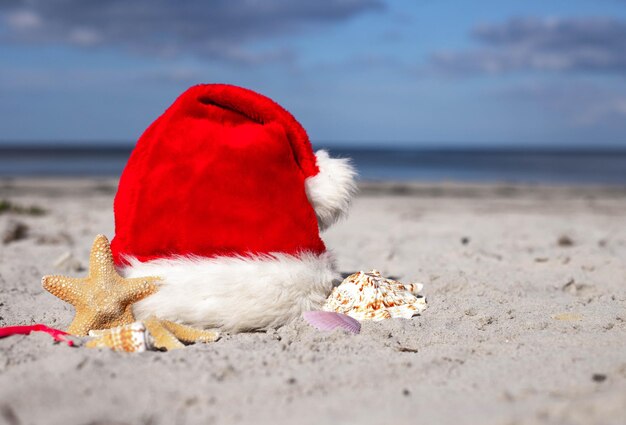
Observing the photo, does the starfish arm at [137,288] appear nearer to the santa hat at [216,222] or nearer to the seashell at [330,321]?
the santa hat at [216,222]

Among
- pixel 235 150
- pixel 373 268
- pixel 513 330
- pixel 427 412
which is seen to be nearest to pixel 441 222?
pixel 373 268

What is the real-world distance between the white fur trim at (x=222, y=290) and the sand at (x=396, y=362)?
0.43 feet

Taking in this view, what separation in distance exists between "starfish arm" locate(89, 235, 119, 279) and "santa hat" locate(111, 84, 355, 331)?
0.14 meters

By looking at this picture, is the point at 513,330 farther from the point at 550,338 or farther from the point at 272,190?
the point at 272,190

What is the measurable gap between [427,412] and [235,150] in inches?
63.4

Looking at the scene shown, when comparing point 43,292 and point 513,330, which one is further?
point 43,292

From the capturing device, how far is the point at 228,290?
2.95 m

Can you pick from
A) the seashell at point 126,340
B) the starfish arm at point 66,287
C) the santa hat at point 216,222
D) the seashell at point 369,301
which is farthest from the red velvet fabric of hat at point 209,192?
the seashell at point 126,340

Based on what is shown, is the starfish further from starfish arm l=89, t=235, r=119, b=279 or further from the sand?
the sand

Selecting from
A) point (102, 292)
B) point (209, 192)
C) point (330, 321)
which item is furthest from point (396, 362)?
point (102, 292)

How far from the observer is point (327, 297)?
10.9ft

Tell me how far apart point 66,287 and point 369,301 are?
5.28ft

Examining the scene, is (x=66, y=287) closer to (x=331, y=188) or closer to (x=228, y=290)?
(x=228, y=290)

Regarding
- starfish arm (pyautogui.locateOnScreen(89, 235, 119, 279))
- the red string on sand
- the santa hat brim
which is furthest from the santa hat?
the red string on sand
